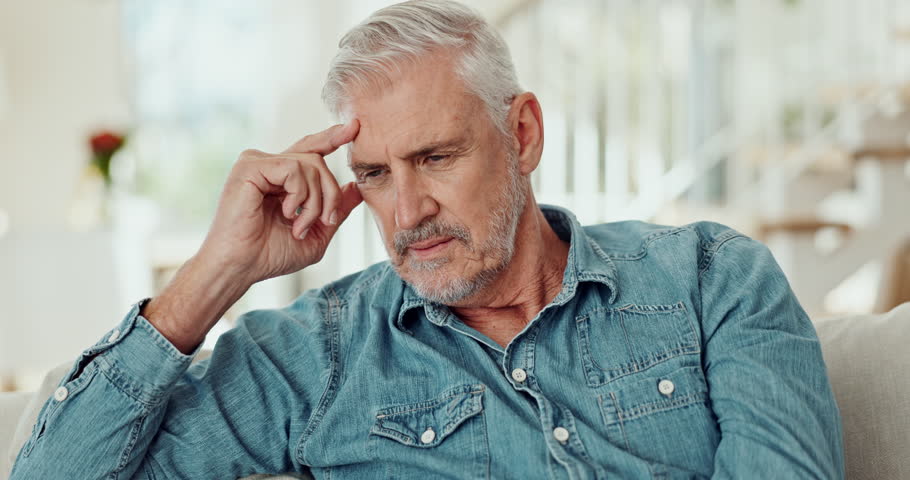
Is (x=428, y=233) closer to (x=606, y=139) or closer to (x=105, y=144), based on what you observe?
(x=606, y=139)

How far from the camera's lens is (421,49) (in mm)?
1422

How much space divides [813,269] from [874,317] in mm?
2399

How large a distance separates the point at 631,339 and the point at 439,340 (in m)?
0.30

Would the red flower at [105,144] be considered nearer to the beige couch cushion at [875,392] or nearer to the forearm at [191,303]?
the forearm at [191,303]

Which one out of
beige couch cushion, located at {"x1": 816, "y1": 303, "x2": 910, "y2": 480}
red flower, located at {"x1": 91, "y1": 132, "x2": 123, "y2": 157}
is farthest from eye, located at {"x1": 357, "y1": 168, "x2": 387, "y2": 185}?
red flower, located at {"x1": 91, "y1": 132, "x2": 123, "y2": 157}

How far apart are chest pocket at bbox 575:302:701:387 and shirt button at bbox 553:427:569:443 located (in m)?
0.09

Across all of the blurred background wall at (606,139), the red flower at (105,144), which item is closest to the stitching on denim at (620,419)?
the blurred background wall at (606,139)

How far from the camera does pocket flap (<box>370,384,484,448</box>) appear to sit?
1.34 meters

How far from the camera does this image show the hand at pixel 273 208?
141cm

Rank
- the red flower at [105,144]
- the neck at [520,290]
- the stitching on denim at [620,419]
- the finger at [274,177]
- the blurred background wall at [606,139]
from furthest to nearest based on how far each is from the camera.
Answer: the red flower at [105,144] → the blurred background wall at [606,139] → the neck at [520,290] → the finger at [274,177] → the stitching on denim at [620,419]

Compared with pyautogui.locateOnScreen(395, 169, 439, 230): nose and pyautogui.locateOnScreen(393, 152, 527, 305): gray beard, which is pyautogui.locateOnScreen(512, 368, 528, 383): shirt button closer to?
pyautogui.locateOnScreen(393, 152, 527, 305): gray beard

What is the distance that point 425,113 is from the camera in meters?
1.40

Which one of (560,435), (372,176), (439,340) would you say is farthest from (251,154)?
(560,435)

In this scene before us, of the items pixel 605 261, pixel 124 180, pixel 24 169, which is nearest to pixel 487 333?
pixel 605 261
